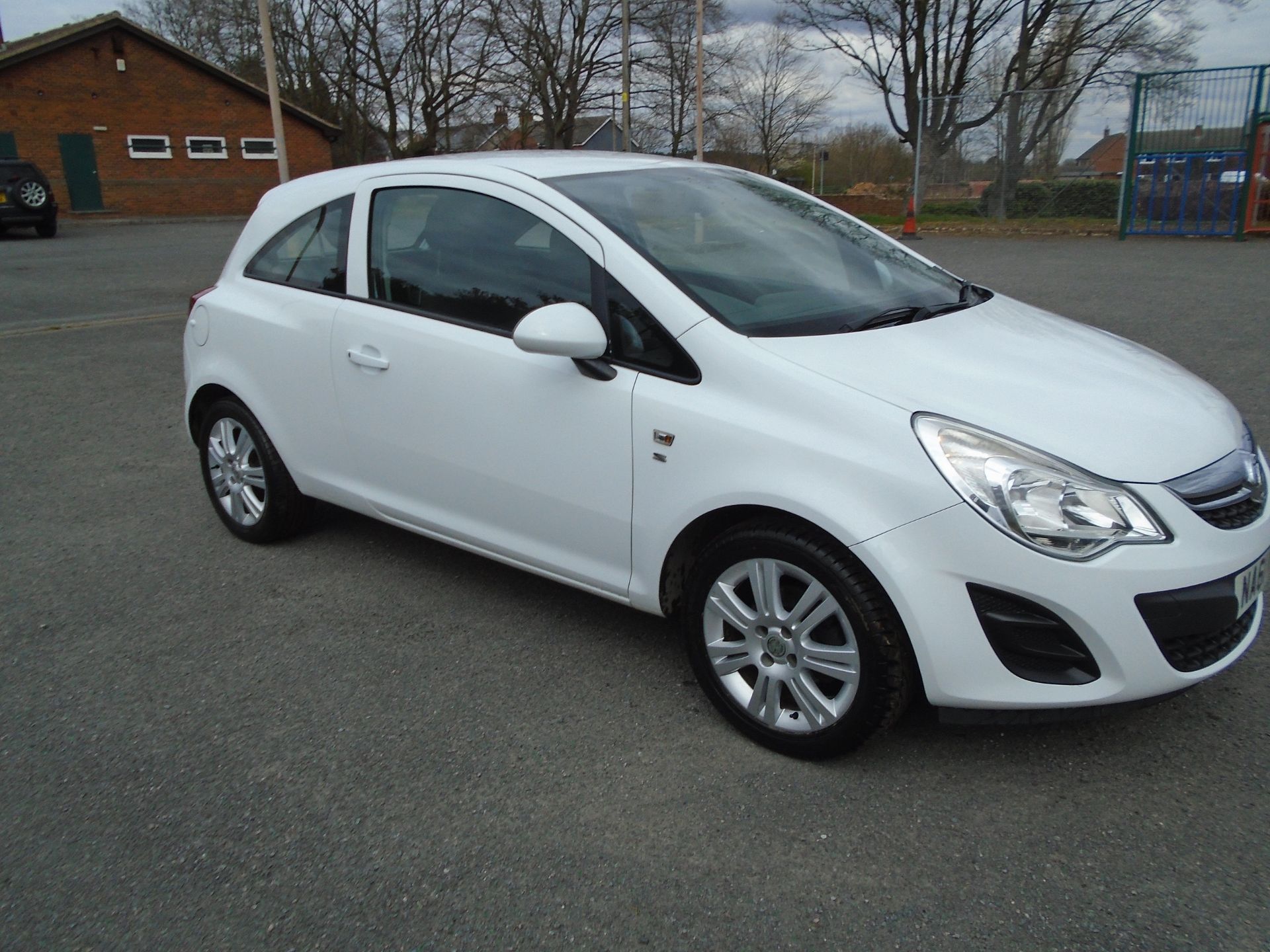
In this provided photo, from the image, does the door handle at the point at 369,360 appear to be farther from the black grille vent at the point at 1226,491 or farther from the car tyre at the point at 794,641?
the black grille vent at the point at 1226,491

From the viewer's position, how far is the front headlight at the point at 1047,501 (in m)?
2.46

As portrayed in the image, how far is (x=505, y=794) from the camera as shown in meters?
2.77

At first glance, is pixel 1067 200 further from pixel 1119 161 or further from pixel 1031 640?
pixel 1031 640

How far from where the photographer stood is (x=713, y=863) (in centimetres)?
248

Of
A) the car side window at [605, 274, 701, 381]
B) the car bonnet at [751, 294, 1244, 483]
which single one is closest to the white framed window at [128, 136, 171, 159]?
the car side window at [605, 274, 701, 381]

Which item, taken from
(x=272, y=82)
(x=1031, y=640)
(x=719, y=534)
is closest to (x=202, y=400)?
(x=719, y=534)

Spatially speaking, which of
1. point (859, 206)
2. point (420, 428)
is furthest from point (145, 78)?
point (420, 428)

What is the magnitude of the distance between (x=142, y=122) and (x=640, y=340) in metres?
37.6

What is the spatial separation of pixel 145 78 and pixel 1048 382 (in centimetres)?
3860

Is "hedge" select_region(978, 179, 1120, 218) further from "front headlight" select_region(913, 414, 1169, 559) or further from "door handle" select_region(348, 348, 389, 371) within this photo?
"front headlight" select_region(913, 414, 1169, 559)

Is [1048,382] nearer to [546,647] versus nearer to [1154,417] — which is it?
[1154,417]

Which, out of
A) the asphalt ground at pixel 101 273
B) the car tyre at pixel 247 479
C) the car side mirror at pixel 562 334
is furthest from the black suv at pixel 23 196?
the car side mirror at pixel 562 334

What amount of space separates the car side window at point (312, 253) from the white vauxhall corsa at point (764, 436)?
2 cm

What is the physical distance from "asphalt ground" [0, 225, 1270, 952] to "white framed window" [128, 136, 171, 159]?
116ft
